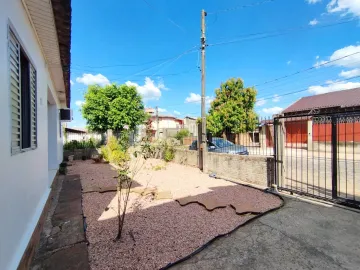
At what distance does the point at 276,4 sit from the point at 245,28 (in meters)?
3.02

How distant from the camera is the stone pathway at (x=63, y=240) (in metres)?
2.27

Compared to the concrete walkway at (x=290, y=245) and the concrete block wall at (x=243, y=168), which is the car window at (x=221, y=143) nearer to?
the concrete block wall at (x=243, y=168)

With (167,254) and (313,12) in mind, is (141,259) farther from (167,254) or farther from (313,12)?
(313,12)

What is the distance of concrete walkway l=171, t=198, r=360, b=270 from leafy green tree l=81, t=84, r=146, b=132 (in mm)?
16606

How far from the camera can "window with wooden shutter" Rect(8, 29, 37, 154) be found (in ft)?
7.52

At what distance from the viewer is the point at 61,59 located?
474cm

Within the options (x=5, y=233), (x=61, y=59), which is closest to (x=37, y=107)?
(x=61, y=59)

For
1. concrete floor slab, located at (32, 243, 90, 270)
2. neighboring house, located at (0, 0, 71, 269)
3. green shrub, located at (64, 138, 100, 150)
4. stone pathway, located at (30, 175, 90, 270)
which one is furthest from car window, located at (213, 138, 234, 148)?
green shrub, located at (64, 138, 100, 150)

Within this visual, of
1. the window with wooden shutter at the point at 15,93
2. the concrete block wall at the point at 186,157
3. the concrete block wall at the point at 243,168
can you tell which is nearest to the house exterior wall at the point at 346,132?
the concrete block wall at the point at 243,168

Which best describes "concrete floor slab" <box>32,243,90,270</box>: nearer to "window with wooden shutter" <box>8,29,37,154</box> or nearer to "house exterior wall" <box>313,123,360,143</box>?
"window with wooden shutter" <box>8,29,37,154</box>

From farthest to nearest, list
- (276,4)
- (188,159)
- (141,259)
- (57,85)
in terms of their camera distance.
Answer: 1. (188,159)
2. (276,4)
3. (57,85)
4. (141,259)

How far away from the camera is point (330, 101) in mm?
20797

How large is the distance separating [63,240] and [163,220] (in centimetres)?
158

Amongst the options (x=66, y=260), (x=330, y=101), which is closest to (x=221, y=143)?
(x=66, y=260)
